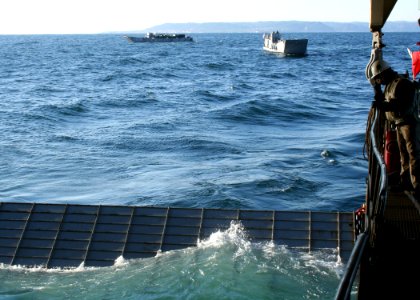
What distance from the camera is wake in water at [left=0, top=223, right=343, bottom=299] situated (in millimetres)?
8305

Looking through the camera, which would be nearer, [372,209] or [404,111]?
[372,209]

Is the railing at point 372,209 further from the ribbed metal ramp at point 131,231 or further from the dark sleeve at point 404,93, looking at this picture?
the ribbed metal ramp at point 131,231

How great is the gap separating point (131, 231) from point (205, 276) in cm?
136

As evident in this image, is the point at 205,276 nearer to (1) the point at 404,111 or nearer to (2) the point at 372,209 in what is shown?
(1) the point at 404,111

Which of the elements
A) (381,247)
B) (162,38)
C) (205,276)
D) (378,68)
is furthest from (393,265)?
(162,38)

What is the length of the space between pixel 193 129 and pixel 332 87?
2321 cm

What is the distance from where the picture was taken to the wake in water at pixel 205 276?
27.2 feet

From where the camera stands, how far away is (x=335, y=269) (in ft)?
27.6

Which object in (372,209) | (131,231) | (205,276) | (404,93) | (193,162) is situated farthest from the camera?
(193,162)

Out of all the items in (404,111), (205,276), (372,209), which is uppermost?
(404,111)

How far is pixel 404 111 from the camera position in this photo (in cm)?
686

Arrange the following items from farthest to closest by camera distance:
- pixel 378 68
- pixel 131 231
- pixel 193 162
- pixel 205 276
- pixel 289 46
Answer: pixel 289 46 → pixel 193 162 → pixel 131 231 → pixel 205 276 → pixel 378 68

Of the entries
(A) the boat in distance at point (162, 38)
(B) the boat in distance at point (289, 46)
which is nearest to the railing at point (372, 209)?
(B) the boat in distance at point (289, 46)

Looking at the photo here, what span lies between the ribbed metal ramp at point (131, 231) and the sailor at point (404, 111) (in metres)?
2.09
